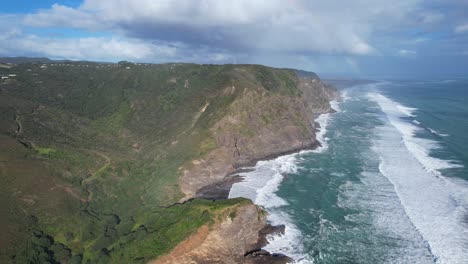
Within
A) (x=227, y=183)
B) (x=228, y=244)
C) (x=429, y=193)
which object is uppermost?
(x=429, y=193)

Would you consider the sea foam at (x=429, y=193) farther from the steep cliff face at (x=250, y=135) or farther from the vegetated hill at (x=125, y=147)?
the vegetated hill at (x=125, y=147)

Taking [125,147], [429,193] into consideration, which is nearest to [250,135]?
[125,147]

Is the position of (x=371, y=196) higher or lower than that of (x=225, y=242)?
higher

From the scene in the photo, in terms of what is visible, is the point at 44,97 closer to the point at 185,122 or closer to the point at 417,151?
the point at 185,122

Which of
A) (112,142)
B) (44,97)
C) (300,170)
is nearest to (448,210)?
(300,170)

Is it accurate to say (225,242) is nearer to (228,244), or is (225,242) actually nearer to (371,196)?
(228,244)

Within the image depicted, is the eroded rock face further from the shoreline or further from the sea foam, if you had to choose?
the sea foam
